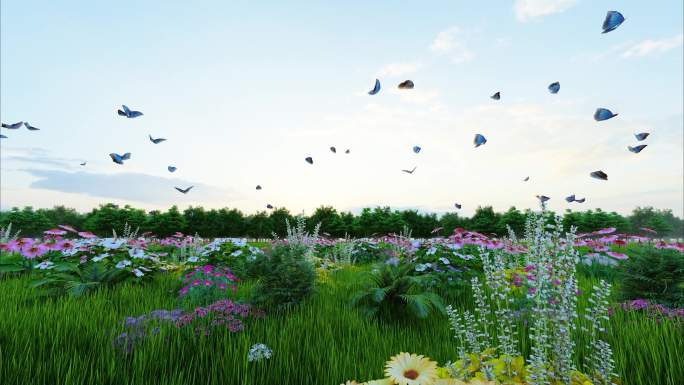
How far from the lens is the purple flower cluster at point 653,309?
166 inches

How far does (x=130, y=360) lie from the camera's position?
124 inches

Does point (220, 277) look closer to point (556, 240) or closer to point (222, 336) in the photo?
point (222, 336)

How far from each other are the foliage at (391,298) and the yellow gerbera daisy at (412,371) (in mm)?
2128

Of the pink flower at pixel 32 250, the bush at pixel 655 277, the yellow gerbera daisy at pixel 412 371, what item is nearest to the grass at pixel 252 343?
the bush at pixel 655 277

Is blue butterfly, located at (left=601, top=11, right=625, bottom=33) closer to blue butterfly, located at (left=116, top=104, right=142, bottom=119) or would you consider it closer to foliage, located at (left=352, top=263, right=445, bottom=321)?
foliage, located at (left=352, top=263, right=445, bottom=321)

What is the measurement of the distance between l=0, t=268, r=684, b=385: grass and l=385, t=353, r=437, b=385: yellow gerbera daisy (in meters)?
0.98

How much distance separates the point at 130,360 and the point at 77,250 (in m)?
5.52

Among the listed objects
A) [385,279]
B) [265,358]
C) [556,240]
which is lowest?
[265,358]

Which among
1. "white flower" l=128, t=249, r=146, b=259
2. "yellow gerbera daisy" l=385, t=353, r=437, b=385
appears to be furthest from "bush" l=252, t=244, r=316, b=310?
"white flower" l=128, t=249, r=146, b=259

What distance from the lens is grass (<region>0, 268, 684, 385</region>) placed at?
290 centimetres

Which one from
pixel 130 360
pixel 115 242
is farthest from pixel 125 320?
pixel 115 242

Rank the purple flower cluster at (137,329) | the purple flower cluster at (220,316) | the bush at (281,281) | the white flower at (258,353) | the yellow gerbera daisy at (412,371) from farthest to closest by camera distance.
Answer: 1. the bush at (281,281)
2. the purple flower cluster at (220,316)
3. the purple flower cluster at (137,329)
4. the white flower at (258,353)
5. the yellow gerbera daisy at (412,371)

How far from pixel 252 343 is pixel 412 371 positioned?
2066 mm

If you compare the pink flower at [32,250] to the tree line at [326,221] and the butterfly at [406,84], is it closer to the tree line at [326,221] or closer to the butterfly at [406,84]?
the butterfly at [406,84]
